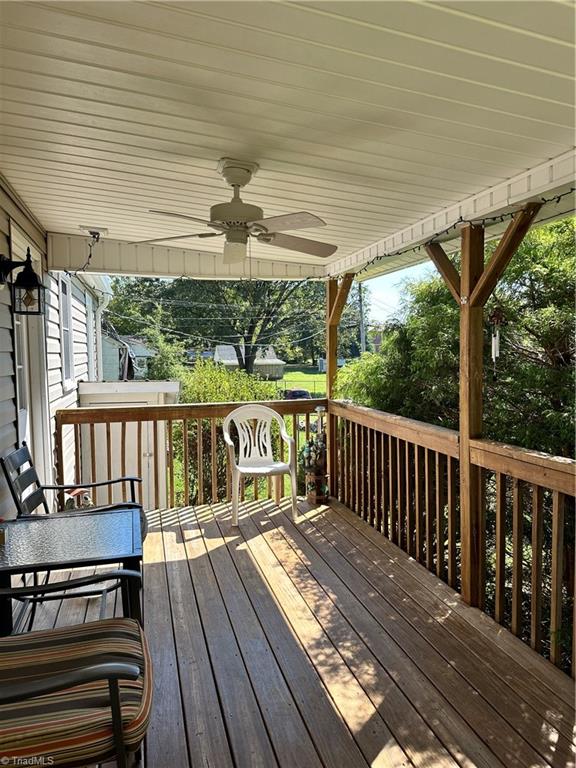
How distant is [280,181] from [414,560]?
2.70 metres

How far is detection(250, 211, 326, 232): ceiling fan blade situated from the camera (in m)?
2.50

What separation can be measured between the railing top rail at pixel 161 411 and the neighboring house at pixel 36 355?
8.8 inches

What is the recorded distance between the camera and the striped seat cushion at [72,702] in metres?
1.36

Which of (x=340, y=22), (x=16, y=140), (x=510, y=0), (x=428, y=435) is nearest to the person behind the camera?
(x=510, y=0)

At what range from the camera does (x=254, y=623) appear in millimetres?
2787

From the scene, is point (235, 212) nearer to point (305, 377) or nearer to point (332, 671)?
point (332, 671)

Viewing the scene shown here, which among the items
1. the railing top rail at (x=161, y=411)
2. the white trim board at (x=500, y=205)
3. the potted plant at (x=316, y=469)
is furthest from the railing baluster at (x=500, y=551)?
the railing top rail at (x=161, y=411)

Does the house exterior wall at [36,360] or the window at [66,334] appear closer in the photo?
the house exterior wall at [36,360]

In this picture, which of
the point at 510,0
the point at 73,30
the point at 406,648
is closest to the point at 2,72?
the point at 73,30

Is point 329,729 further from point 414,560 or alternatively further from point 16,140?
point 16,140

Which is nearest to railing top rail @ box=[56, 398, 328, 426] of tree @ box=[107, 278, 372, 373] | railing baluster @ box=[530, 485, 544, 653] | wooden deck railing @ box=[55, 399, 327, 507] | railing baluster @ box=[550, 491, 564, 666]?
wooden deck railing @ box=[55, 399, 327, 507]

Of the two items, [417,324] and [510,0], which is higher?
[510,0]

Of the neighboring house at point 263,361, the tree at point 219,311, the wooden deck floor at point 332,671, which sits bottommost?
the wooden deck floor at point 332,671

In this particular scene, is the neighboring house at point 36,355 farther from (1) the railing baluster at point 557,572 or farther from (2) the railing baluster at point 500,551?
(1) the railing baluster at point 557,572
